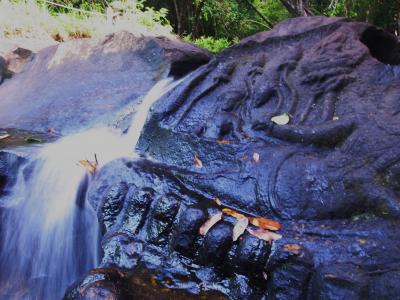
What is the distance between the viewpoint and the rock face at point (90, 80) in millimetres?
5469

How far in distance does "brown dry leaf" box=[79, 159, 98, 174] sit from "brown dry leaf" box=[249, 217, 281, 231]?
1.92 meters

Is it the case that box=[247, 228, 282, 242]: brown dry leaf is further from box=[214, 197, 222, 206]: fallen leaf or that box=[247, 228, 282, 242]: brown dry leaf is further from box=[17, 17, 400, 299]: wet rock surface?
box=[214, 197, 222, 206]: fallen leaf

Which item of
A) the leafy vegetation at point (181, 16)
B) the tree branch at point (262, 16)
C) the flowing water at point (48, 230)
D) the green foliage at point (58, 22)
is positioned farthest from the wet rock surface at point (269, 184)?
the tree branch at point (262, 16)

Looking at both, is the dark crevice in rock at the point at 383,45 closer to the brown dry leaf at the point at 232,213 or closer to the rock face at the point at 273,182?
the rock face at the point at 273,182

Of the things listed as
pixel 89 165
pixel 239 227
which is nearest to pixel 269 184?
pixel 239 227

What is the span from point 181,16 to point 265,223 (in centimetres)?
1004

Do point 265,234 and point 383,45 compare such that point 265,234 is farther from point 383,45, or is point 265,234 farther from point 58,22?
point 58,22

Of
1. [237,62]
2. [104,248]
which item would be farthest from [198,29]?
[104,248]

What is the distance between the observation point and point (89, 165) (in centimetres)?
393

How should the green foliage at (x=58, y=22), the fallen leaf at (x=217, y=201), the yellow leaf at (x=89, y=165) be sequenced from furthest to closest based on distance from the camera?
the green foliage at (x=58, y=22) → the yellow leaf at (x=89, y=165) → the fallen leaf at (x=217, y=201)

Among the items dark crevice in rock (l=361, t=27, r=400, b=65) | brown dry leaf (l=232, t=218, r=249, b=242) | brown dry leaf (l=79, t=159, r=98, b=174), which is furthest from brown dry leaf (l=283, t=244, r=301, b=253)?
dark crevice in rock (l=361, t=27, r=400, b=65)

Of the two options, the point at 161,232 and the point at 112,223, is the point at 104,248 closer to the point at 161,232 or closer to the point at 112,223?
the point at 112,223

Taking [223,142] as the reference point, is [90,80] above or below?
below

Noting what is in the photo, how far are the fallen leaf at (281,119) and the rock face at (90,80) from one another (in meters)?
2.37
